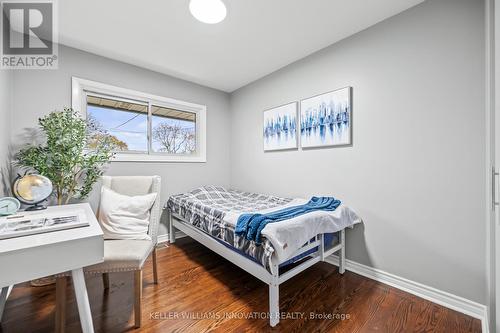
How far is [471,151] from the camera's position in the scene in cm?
149

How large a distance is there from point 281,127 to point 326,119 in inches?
25.3

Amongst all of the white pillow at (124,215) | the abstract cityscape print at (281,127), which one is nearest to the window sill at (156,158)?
the white pillow at (124,215)

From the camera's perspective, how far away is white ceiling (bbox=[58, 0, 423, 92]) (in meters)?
1.74

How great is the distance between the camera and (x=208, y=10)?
174 cm

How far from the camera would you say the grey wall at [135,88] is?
2.10m

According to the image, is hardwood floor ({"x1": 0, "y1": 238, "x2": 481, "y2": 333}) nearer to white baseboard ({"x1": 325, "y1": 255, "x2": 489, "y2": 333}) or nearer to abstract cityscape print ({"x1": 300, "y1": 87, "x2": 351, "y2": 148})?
white baseboard ({"x1": 325, "y1": 255, "x2": 489, "y2": 333})

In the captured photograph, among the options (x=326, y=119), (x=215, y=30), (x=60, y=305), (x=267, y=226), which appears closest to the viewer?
(x=60, y=305)

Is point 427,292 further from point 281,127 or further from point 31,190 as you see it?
point 31,190

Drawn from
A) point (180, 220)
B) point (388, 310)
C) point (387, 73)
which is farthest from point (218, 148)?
point (388, 310)

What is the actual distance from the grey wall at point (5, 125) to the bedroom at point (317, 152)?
0.07 ft

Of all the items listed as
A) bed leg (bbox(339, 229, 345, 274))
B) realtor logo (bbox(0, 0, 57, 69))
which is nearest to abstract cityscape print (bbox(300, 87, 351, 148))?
A: bed leg (bbox(339, 229, 345, 274))

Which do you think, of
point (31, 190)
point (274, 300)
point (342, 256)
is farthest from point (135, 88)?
point (342, 256)

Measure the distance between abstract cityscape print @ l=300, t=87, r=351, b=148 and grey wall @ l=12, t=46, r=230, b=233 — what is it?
159 cm

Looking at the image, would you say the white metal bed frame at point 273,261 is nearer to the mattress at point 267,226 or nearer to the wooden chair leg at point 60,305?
the mattress at point 267,226
